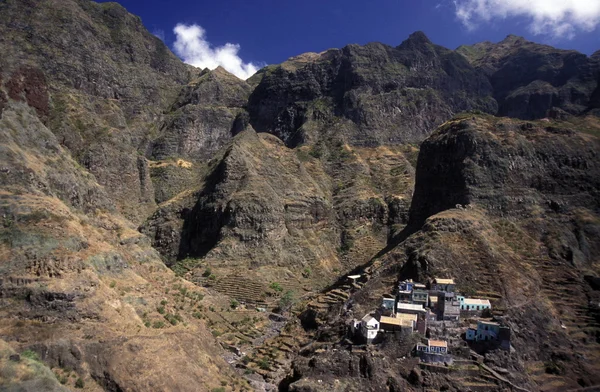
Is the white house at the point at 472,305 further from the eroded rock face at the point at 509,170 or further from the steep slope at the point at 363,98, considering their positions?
the steep slope at the point at 363,98

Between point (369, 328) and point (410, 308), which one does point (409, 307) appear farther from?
point (369, 328)

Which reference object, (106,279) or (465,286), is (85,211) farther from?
(465,286)

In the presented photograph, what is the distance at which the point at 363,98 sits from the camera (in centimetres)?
17088

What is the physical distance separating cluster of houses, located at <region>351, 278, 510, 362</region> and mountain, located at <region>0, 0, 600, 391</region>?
85.1 inches

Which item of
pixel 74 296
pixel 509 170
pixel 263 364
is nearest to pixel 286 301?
pixel 263 364

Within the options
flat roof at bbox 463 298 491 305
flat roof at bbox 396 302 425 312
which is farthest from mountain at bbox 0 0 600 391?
flat roof at bbox 396 302 425 312

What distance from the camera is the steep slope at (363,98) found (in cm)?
16725

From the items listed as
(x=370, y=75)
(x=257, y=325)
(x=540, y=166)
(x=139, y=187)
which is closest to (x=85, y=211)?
(x=257, y=325)

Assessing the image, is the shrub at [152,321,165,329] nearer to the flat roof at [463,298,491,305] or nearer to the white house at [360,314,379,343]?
the white house at [360,314,379,343]

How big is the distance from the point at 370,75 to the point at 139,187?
89.7 meters

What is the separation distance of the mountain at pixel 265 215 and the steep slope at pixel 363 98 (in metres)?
0.77

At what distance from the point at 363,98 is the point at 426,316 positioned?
386 feet

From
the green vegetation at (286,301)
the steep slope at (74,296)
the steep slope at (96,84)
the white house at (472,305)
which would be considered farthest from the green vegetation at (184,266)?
the white house at (472,305)

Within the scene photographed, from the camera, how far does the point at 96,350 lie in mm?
44062
